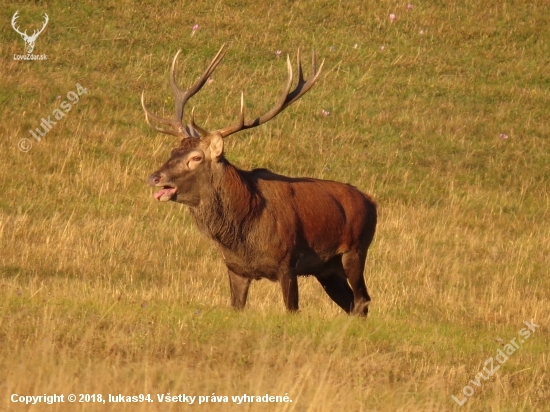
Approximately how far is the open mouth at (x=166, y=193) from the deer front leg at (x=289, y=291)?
123 cm

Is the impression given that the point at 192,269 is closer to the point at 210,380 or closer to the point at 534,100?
the point at 210,380

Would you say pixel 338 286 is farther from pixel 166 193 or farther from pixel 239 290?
pixel 166 193

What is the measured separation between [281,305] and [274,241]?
1.31m

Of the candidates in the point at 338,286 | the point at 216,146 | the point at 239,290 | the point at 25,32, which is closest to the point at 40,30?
the point at 25,32

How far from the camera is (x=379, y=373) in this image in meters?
8.38

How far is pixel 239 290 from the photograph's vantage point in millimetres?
10531

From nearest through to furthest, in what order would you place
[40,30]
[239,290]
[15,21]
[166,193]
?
[166,193], [239,290], [15,21], [40,30]

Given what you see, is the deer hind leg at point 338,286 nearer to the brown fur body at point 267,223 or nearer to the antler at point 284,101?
the brown fur body at point 267,223

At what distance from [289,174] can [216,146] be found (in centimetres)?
877

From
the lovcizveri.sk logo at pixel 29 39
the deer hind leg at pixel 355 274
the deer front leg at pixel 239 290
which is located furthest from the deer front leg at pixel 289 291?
the lovcizveri.sk logo at pixel 29 39

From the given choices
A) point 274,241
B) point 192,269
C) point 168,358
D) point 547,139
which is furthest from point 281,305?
point 547,139

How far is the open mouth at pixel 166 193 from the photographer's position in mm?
10312

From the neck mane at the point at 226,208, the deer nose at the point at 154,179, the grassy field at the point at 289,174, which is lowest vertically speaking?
the grassy field at the point at 289,174

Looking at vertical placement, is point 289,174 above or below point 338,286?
below
